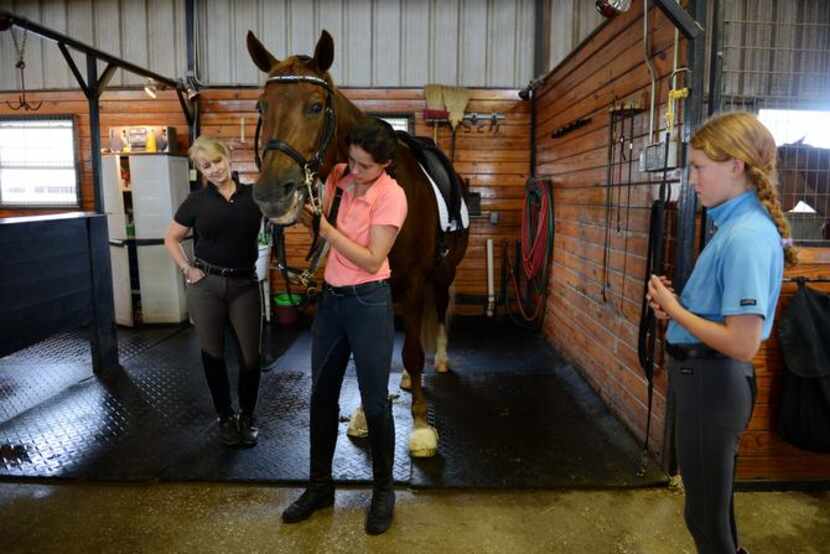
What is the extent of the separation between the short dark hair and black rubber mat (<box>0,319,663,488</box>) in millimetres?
1476

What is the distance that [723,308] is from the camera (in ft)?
3.93

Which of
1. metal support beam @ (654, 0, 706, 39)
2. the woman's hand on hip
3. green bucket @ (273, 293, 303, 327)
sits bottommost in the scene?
green bucket @ (273, 293, 303, 327)

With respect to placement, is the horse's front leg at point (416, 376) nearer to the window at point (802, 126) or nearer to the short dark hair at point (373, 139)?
the short dark hair at point (373, 139)

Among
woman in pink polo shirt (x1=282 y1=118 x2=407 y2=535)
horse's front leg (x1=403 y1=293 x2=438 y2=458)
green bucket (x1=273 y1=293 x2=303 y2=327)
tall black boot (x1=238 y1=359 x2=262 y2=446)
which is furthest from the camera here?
green bucket (x1=273 y1=293 x2=303 y2=327)

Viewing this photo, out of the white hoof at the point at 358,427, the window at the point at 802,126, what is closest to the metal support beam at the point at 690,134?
the white hoof at the point at 358,427

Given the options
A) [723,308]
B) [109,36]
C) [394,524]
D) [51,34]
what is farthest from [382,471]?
[109,36]

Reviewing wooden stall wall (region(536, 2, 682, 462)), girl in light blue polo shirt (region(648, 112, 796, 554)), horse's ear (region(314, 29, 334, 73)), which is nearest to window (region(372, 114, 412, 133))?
wooden stall wall (region(536, 2, 682, 462))

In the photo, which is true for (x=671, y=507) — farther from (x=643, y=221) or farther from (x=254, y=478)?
(x=254, y=478)

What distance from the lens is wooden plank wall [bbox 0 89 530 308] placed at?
579 centimetres

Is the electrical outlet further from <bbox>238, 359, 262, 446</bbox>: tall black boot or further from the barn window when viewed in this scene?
<bbox>238, 359, 262, 446</bbox>: tall black boot

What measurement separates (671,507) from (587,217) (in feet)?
6.76

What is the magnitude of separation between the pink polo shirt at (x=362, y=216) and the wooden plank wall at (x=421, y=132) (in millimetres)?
3996

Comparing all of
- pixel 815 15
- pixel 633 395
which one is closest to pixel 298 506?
pixel 633 395

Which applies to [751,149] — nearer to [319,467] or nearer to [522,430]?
[319,467]
